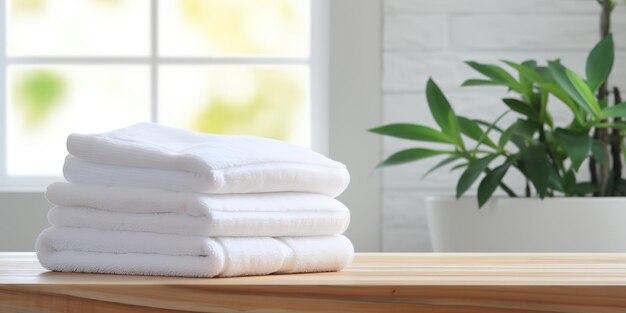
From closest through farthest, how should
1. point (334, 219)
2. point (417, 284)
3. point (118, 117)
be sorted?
1. point (417, 284)
2. point (334, 219)
3. point (118, 117)

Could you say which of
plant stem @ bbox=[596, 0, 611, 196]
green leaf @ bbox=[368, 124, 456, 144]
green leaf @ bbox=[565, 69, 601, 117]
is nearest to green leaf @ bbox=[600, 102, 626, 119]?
green leaf @ bbox=[565, 69, 601, 117]

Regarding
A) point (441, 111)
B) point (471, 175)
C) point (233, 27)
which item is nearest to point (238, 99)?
point (233, 27)

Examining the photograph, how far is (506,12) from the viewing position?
2.53 meters

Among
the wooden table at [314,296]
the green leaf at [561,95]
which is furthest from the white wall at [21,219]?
the wooden table at [314,296]

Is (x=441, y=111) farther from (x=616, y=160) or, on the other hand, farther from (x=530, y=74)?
(x=616, y=160)

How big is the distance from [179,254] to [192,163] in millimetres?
83

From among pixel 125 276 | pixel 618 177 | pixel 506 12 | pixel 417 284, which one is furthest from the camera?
pixel 506 12

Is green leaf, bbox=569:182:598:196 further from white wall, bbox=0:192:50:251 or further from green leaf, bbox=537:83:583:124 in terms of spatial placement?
white wall, bbox=0:192:50:251

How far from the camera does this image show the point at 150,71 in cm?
268

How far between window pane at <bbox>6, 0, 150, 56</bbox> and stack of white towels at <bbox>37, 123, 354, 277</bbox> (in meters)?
1.73

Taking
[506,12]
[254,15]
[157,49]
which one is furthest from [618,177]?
[157,49]

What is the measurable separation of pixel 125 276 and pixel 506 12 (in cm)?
183

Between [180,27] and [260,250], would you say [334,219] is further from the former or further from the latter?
[180,27]

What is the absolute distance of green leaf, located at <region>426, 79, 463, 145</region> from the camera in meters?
2.12
